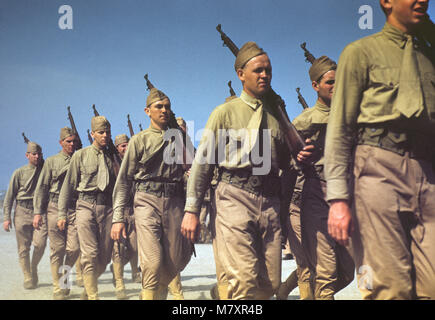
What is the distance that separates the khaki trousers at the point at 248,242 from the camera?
422 centimetres

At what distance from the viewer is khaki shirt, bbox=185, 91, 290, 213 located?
4.58 m

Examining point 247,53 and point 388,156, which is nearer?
point 388,156

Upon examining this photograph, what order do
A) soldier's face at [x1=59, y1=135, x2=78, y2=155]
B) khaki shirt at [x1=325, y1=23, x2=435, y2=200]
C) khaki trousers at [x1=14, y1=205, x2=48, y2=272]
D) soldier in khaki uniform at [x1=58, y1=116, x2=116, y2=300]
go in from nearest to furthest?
khaki shirt at [x1=325, y1=23, x2=435, y2=200] → soldier in khaki uniform at [x1=58, y1=116, x2=116, y2=300] → soldier's face at [x1=59, y1=135, x2=78, y2=155] → khaki trousers at [x1=14, y1=205, x2=48, y2=272]

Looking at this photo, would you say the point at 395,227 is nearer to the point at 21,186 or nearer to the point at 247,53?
the point at 247,53

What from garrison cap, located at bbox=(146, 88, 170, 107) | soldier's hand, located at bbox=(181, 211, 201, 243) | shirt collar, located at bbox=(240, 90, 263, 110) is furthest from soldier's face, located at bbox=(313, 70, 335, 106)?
soldier's hand, located at bbox=(181, 211, 201, 243)

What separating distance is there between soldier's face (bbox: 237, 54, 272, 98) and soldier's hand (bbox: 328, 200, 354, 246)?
197 cm

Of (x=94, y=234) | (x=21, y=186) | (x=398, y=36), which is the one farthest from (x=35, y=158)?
(x=398, y=36)

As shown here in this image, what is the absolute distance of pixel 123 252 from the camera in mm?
9820

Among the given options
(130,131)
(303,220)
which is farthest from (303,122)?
(130,131)

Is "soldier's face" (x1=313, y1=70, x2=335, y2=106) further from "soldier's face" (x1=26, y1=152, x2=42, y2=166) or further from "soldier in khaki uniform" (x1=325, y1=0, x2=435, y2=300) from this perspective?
"soldier's face" (x1=26, y1=152, x2=42, y2=166)

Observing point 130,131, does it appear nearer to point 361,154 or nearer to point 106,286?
point 106,286

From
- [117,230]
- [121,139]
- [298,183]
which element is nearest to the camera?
[117,230]

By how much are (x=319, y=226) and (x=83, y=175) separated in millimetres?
4485

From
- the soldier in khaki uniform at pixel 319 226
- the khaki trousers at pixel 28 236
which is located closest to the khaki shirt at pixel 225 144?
the soldier in khaki uniform at pixel 319 226
